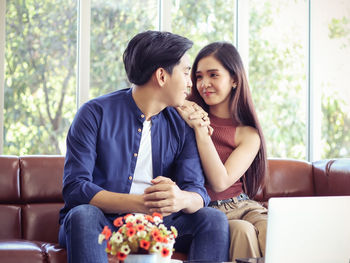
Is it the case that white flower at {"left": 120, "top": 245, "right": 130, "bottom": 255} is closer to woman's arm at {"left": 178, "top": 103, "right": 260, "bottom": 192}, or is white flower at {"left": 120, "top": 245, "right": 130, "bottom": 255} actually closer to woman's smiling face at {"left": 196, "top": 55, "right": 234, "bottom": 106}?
woman's arm at {"left": 178, "top": 103, "right": 260, "bottom": 192}

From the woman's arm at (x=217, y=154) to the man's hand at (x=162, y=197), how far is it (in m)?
0.42

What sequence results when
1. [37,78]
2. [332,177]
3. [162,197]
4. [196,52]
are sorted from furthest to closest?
[196,52] → [37,78] → [332,177] → [162,197]

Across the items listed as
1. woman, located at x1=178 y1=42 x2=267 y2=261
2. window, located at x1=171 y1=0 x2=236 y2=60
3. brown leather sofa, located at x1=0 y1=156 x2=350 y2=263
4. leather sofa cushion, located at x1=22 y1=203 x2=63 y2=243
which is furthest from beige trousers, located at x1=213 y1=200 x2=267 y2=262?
window, located at x1=171 y1=0 x2=236 y2=60

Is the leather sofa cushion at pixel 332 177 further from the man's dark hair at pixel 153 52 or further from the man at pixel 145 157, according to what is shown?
the man's dark hair at pixel 153 52

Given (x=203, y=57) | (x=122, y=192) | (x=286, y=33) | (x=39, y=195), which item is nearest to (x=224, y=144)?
(x=203, y=57)

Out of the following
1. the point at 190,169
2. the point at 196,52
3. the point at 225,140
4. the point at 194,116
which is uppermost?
the point at 196,52

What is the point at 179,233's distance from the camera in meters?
2.53

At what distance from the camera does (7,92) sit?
3744 mm

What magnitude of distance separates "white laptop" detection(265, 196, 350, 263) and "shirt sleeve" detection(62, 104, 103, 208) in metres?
0.99

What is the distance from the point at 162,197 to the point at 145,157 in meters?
0.40

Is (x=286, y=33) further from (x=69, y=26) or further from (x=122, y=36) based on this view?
(x=69, y=26)

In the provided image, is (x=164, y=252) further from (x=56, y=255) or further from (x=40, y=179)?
(x=40, y=179)

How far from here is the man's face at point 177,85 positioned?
2.66m

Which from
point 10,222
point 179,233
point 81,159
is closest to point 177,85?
point 81,159
